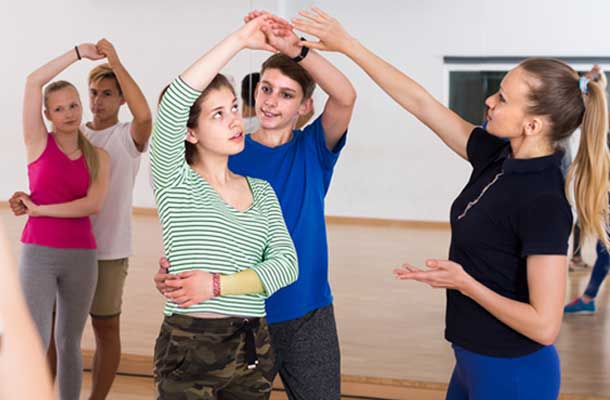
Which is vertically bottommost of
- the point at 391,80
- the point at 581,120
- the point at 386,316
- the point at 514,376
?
the point at 386,316

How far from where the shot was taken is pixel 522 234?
1.95 m

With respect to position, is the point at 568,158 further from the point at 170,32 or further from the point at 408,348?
the point at 170,32

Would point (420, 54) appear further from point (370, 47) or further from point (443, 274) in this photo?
point (443, 274)

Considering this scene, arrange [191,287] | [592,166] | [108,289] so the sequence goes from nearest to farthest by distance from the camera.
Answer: [191,287] → [592,166] → [108,289]

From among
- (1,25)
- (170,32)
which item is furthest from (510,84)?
(1,25)

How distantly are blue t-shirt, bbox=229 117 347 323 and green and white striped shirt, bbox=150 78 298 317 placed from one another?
1.17 ft

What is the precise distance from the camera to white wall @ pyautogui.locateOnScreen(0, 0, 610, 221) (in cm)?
392

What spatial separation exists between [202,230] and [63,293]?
157 cm

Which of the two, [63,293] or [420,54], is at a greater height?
[420,54]

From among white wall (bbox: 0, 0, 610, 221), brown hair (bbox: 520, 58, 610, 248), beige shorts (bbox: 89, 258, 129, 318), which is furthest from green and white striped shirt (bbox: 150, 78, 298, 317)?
white wall (bbox: 0, 0, 610, 221)

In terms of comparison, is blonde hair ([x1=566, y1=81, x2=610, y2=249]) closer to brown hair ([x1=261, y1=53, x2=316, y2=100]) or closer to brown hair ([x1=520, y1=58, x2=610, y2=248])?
brown hair ([x1=520, y1=58, x2=610, y2=248])

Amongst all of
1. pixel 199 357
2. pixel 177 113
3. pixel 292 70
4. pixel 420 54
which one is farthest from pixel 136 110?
pixel 199 357

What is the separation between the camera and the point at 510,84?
6.79 ft

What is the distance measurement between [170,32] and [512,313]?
285cm
